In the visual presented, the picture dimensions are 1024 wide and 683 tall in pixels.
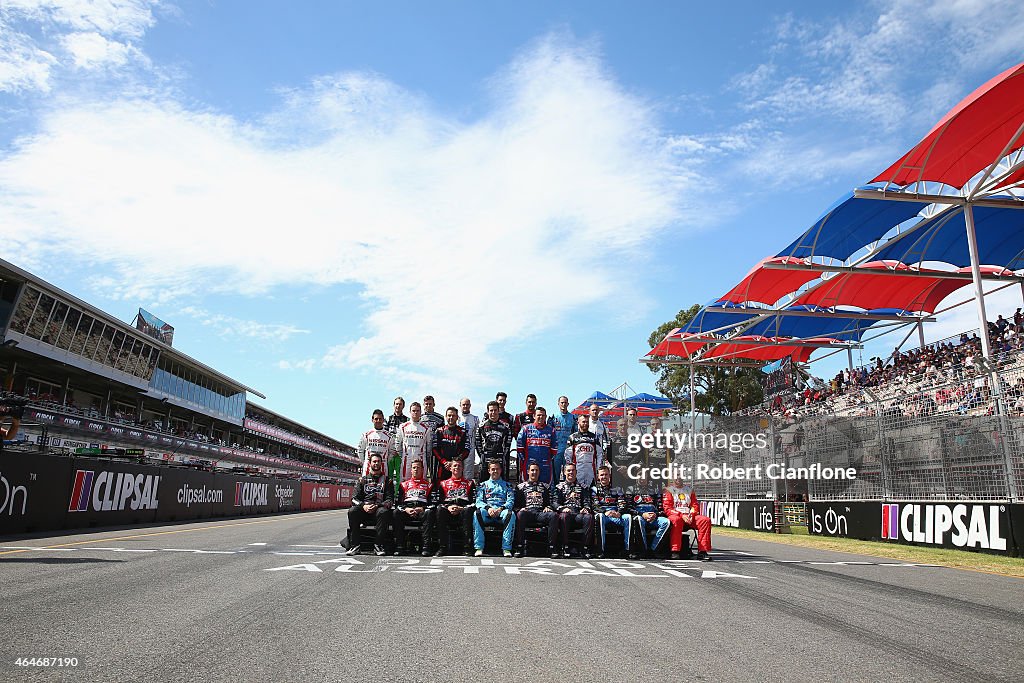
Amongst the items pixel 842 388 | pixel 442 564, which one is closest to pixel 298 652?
pixel 442 564

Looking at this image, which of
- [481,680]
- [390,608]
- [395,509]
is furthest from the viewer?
[395,509]

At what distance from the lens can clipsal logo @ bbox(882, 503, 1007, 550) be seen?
11602 millimetres

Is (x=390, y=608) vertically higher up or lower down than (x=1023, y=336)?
lower down

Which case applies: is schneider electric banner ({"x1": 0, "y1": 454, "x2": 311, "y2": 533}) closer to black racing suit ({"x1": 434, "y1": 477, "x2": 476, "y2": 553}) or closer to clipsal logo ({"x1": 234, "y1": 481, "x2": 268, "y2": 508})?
clipsal logo ({"x1": 234, "y1": 481, "x2": 268, "y2": 508})

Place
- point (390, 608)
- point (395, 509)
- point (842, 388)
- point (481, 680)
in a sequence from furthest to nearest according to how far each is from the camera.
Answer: point (842, 388), point (395, 509), point (390, 608), point (481, 680)

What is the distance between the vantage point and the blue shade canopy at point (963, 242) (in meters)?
20.6

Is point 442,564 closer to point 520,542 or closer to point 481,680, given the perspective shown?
point 520,542

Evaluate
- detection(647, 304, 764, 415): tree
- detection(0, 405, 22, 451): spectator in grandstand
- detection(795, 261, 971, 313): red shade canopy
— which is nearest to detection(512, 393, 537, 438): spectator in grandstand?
detection(0, 405, 22, 451): spectator in grandstand

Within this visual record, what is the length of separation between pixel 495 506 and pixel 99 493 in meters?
10.3

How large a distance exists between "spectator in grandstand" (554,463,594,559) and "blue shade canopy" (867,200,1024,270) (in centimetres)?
1513

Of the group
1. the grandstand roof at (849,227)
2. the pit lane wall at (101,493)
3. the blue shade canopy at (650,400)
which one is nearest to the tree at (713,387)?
the blue shade canopy at (650,400)

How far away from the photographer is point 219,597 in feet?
19.1

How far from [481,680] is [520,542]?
718cm

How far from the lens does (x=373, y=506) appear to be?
34.3 feet
